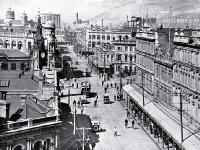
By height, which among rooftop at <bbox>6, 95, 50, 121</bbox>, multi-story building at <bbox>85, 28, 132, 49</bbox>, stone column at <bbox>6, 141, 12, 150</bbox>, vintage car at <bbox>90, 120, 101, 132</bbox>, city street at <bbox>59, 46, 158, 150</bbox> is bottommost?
city street at <bbox>59, 46, 158, 150</bbox>

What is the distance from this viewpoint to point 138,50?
63812 mm

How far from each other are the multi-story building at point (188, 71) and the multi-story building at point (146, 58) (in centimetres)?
869

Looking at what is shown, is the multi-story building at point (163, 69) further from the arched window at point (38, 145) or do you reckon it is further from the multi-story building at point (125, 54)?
the multi-story building at point (125, 54)

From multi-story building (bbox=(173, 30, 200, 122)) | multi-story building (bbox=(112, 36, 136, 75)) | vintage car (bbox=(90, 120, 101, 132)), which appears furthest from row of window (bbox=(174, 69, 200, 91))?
multi-story building (bbox=(112, 36, 136, 75))

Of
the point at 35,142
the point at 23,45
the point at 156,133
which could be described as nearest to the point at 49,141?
the point at 35,142

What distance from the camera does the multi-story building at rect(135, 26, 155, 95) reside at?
5541cm

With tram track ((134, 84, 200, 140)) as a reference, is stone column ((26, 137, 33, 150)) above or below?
above

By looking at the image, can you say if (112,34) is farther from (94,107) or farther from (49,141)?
(49,141)

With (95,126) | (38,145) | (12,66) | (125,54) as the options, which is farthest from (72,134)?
(125,54)

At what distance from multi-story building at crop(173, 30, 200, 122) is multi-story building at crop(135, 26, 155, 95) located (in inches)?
342

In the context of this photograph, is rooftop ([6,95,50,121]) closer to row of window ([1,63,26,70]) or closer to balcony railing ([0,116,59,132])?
balcony railing ([0,116,59,132])

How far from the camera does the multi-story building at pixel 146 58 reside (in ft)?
182

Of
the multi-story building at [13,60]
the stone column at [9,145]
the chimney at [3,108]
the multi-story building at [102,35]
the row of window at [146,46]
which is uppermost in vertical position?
the multi-story building at [102,35]

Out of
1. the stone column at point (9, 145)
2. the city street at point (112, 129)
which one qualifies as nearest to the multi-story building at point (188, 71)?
the city street at point (112, 129)
